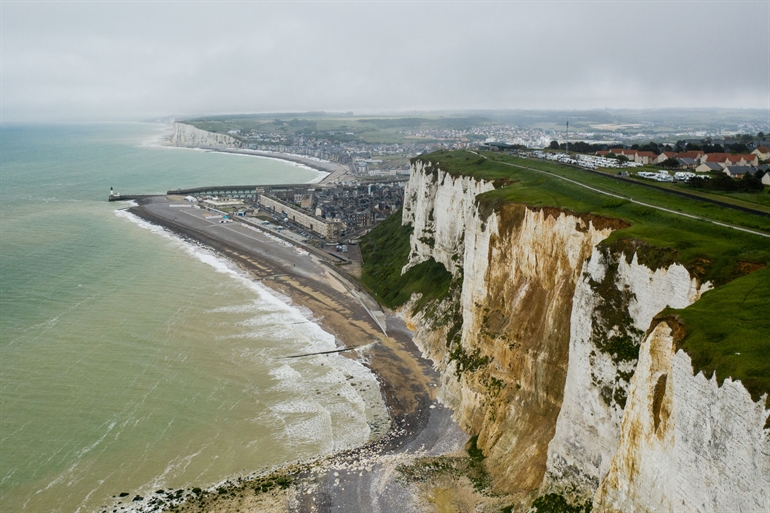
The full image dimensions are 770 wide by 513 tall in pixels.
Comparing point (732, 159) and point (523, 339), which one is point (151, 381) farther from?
point (732, 159)

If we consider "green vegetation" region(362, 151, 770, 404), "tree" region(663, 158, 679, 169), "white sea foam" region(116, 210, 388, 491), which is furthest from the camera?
"tree" region(663, 158, 679, 169)

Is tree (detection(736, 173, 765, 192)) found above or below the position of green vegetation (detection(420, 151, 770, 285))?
above

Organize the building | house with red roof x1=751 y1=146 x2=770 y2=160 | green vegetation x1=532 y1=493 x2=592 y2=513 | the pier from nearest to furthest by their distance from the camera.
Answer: green vegetation x1=532 y1=493 x2=592 y2=513
the building
house with red roof x1=751 y1=146 x2=770 y2=160
the pier

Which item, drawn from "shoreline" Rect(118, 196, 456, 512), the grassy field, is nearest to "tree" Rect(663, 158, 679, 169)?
the grassy field

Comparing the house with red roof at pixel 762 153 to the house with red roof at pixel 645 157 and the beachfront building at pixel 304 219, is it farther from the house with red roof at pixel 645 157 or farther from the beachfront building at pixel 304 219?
the beachfront building at pixel 304 219

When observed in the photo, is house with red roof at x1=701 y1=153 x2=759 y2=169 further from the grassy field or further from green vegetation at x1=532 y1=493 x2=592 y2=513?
green vegetation at x1=532 y1=493 x2=592 y2=513

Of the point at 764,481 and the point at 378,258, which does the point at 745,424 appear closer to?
the point at 764,481

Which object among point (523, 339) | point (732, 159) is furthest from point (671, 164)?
point (523, 339)
